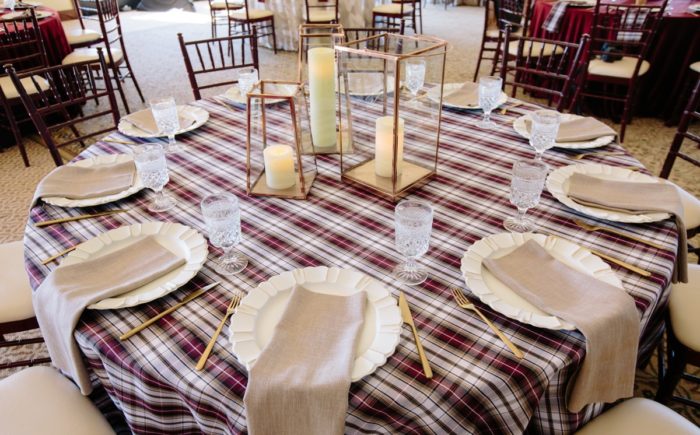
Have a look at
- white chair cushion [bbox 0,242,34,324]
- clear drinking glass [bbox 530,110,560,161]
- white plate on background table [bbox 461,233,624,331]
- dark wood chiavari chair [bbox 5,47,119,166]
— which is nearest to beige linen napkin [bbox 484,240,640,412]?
white plate on background table [bbox 461,233,624,331]

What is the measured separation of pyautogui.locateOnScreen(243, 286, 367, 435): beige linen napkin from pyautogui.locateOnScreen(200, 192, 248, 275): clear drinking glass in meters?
0.21

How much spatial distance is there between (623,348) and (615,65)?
10.3 ft

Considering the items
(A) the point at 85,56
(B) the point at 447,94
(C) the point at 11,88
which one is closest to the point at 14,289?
(B) the point at 447,94

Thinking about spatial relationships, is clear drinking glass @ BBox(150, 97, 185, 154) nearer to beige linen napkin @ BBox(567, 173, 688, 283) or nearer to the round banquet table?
beige linen napkin @ BBox(567, 173, 688, 283)

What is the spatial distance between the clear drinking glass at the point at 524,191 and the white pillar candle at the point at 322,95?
1.82ft

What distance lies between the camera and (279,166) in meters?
1.23

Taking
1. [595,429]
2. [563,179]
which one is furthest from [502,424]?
[563,179]

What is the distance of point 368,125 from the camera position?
158cm

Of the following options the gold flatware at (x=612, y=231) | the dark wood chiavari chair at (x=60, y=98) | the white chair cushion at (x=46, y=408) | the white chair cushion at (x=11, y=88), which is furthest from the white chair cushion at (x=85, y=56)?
the gold flatware at (x=612, y=231)

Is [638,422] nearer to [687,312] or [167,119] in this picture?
[687,312]

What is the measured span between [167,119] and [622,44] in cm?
294

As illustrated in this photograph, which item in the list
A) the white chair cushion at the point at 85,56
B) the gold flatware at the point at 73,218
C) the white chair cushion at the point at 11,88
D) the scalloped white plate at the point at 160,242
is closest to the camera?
the scalloped white plate at the point at 160,242

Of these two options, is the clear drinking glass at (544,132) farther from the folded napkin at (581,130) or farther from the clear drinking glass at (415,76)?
the clear drinking glass at (415,76)

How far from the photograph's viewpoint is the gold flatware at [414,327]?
75cm
